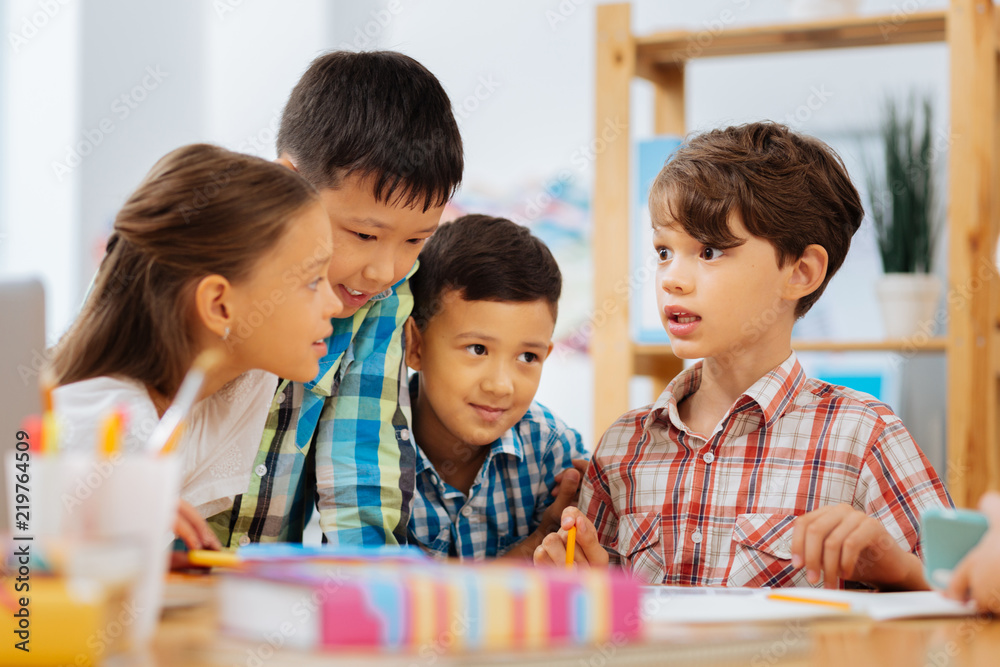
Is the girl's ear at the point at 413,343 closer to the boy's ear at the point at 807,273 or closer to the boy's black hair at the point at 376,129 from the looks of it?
the boy's black hair at the point at 376,129

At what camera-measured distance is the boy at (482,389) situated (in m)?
1.44

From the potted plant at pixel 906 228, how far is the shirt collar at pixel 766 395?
100 cm

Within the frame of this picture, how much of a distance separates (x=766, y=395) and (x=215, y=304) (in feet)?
2.28

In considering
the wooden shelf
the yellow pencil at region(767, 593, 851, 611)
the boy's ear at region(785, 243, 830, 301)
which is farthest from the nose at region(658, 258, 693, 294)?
the wooden shelf

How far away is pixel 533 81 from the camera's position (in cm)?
337

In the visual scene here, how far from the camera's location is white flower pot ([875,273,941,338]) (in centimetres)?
217

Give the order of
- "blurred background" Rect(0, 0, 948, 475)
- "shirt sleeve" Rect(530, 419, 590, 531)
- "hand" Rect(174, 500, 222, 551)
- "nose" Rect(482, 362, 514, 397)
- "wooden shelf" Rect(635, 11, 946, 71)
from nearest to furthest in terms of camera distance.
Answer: "hand" Rect(174, 500, 222, 551) < "nose" Rect(482, 362, 514, 397) < "shirt sleeve" Rect(530, 419, 590, 531) < "wooden shelf" Rect(635, 11, 946, 71) < "blurred background" Rect(0, 0, 948, 475)

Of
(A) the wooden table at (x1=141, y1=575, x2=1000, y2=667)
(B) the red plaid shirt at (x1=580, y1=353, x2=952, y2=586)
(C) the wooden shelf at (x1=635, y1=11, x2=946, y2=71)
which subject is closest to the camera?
(A) the wooden table at (x1=141, y1=575, x2=1000, y2=667)

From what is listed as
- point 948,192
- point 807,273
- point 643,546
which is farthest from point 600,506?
point 948,192

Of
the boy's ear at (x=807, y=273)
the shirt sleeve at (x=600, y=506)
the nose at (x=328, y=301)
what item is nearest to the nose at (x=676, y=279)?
the boy's ear at (x=807, y=273)

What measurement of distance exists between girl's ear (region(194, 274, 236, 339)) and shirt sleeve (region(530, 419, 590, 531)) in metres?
0.68

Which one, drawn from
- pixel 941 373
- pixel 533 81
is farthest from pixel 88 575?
pixel 533 81

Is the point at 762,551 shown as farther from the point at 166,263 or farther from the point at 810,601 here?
the point at 166,263

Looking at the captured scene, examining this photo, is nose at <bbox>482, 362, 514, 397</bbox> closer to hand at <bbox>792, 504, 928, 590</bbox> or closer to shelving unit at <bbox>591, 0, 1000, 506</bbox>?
hand at <bbox>792, 504, 928, 590</bbox>
